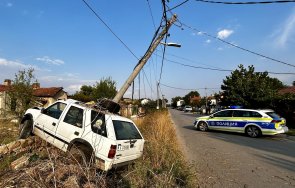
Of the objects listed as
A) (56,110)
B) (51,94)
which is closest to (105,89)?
(51,94)

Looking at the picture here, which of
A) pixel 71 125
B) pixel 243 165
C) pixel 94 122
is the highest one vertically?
pixel 94 122

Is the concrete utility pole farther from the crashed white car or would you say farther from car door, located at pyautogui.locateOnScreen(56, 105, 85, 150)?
car door, located at pyautogui.locateOnScreen(56, 105, 85, 150)

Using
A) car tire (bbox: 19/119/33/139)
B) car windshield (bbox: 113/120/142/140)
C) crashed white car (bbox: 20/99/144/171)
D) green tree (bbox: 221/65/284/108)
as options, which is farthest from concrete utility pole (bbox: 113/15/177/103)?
green tree (bbox: 221/65/284/108)

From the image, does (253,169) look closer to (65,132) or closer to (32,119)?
(65,132)

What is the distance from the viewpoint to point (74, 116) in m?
7.16

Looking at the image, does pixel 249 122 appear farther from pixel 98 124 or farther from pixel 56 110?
pixel 56 110

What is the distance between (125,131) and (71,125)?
57.0 inches

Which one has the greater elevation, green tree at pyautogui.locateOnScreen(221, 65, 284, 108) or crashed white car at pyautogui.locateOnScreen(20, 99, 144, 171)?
green tree at pyautogui.locateOnScreen(221, 65, 284, 108)

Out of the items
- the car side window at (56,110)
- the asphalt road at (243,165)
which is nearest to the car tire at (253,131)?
the asphalt road at (243,165)

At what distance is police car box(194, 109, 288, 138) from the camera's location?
47.5 feet

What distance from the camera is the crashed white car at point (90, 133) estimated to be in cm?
626

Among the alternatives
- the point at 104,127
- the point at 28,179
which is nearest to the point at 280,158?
the point at 104,127

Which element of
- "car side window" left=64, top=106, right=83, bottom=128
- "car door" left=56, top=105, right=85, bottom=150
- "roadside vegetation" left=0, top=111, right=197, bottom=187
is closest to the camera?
"roadside vegetation" left=0, top=111, right=197, bottom=187

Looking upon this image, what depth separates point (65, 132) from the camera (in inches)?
277
